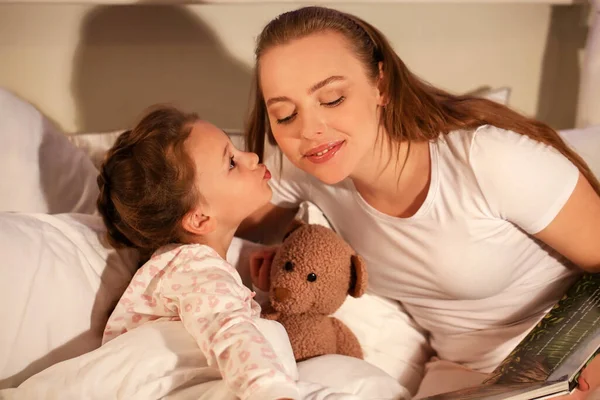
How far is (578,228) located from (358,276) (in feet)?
1.42

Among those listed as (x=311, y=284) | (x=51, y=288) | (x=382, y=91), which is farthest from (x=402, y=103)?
(x=51, y=288)

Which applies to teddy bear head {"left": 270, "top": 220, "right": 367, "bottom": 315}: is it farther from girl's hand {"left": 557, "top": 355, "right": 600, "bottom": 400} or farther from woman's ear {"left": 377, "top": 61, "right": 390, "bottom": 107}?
girl's hand {"left": 557, "top": 355, "right": 600, "bottom": 400}

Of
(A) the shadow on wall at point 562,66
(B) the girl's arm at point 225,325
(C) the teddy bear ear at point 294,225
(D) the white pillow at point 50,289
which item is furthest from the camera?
(A) the shadow on wall at point 562,66

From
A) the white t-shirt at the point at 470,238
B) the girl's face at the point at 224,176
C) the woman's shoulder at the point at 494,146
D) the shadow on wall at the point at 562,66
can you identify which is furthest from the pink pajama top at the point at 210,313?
the shadow on wall at the point at 562,66

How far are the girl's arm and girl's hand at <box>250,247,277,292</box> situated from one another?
185mm

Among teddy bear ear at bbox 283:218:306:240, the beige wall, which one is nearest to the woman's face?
teddy bear ear at bbox 283:218:306:240

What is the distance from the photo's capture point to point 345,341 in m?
1.28

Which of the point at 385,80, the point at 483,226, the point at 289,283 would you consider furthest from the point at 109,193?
the point at 483,226

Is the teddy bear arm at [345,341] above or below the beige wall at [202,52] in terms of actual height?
below

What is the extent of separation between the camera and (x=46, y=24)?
4.86 feet

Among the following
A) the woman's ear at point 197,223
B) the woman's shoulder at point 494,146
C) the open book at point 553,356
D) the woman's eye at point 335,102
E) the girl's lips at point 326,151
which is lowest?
the open book at point 553,356

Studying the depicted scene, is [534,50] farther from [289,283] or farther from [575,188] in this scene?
[289,283]

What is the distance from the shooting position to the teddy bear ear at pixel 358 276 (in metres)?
1.21

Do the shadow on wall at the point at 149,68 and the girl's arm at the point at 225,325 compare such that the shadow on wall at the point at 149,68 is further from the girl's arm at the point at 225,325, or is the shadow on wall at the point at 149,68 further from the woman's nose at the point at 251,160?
the girl's arm at the point at 225,325
